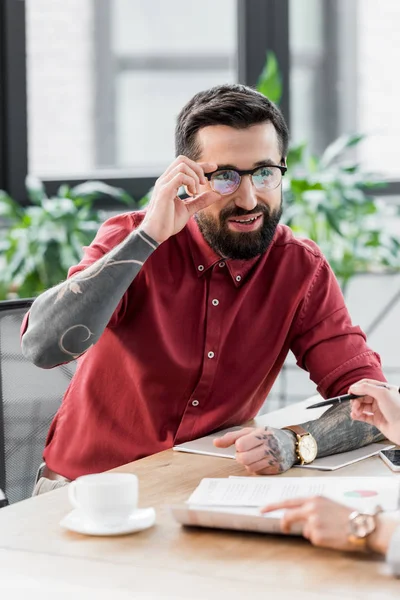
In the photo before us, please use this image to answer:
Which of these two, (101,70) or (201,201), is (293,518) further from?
(101,70)

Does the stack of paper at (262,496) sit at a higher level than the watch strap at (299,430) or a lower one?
higher

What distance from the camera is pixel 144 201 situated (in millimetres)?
3945

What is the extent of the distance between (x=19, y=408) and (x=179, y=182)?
1.93 feet

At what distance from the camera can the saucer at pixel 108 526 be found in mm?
1220

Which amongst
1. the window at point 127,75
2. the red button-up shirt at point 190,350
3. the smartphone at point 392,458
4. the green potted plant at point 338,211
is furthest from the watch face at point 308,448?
the window at point 127,75

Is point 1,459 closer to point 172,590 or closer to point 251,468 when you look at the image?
point 251,468

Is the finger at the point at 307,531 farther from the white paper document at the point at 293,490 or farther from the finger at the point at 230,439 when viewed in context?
the finger at the point at 230,439

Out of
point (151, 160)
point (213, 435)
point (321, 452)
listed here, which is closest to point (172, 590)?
point (321, 452)

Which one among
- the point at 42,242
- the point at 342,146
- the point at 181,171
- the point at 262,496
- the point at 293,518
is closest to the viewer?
the point at 293,518

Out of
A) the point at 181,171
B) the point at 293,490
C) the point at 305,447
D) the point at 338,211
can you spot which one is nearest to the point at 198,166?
the point at 181,171

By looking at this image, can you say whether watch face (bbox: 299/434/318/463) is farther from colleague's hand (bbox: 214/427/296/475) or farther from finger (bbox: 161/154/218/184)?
finger (bbox: 161/154/218/184)

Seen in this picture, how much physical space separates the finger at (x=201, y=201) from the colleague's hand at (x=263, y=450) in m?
0.48

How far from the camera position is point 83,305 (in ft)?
5.58

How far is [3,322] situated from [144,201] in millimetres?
2069
